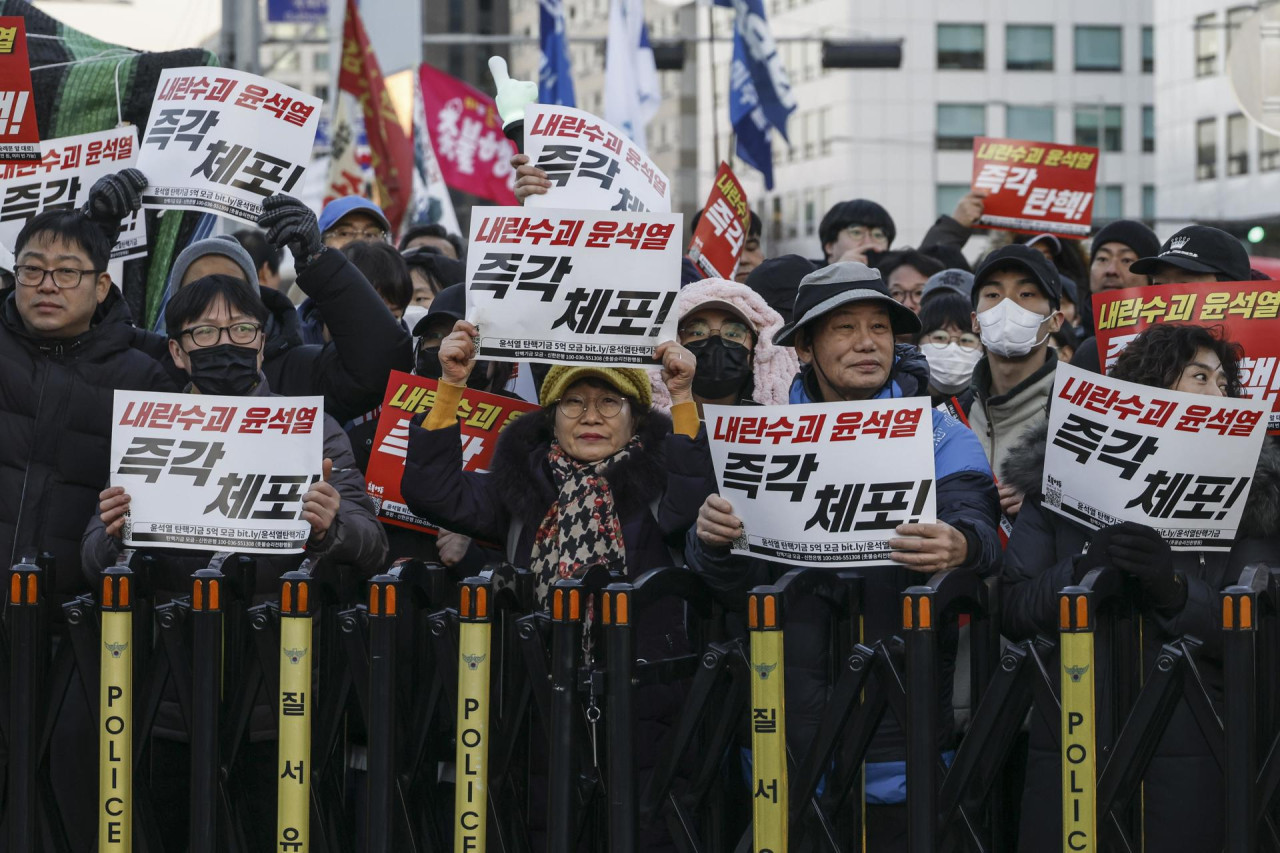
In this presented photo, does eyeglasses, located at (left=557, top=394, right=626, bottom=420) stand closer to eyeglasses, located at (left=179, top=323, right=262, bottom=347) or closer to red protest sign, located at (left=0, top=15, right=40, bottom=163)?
eyeglasses, located at (left=179, top=323, right=262, bottom=347)

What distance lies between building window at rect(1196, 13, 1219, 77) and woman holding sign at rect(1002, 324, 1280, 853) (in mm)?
48733

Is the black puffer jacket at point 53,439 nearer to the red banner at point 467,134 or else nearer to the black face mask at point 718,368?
the black face mask at point 718,368

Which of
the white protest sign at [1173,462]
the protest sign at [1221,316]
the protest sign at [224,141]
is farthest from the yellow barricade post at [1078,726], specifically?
the protest sign at [224,141]

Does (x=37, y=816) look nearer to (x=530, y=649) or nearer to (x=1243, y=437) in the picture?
(x=530, y=649)

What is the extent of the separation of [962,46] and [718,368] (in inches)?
2515

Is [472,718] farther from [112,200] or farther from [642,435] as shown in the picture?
[112,200]

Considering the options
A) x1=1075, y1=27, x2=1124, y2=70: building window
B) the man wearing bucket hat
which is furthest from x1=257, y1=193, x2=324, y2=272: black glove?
x1=1075, y1=27, x2=1124, y2=70: building window

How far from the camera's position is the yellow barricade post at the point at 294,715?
4605 millimetres

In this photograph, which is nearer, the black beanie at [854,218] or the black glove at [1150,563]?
the black glove at [1150,563]

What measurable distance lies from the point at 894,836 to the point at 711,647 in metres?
0.68

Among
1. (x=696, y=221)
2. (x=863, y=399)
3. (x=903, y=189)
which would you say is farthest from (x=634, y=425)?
(x=903, y=189)

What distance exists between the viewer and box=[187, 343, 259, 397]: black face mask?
5312 mm

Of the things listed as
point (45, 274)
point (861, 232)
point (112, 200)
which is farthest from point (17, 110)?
point (861, 232)

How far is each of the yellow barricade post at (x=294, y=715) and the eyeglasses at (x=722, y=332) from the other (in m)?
1.71
